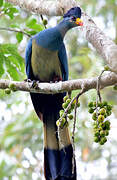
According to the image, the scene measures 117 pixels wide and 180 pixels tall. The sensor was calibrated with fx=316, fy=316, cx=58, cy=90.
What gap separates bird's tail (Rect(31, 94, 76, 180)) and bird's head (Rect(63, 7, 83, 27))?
2.61 feet

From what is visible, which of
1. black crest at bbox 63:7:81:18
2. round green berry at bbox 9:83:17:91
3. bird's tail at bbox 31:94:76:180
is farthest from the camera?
bird's tail at bbox 31:94:76:180

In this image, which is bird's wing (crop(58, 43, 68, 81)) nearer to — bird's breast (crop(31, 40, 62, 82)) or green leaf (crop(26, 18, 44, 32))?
bird's breast (crop(31, 40, 62, 82))

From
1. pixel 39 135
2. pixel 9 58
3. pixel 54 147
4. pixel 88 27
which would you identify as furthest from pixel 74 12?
pixel 39 135

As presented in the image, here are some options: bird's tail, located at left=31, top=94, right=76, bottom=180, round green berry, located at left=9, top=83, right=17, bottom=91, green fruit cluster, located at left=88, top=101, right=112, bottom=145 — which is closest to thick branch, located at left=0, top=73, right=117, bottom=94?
round green berry, located at left=9, top=83, right=17, bottom=91

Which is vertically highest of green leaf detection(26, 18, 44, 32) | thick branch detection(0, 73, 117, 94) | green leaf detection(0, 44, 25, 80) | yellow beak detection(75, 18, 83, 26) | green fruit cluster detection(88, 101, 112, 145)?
green leaf detection(26, 18, 44, 32)

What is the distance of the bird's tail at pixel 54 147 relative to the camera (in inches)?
103

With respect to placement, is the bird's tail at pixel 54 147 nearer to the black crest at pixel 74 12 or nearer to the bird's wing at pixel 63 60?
the bird's wing at pixel 63 60

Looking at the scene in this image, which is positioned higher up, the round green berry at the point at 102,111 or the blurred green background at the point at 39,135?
the blurred green background at the point at 39,135

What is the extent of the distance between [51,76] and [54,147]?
77 cm

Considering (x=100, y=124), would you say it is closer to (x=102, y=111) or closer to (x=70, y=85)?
(x=102, y=111)

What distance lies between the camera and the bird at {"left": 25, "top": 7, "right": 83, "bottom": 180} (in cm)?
271

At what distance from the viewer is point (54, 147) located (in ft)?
9.54

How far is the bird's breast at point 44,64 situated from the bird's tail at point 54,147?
0.74 feet

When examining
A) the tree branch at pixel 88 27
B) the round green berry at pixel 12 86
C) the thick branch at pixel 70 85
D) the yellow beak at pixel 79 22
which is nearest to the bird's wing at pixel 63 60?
the yellow beak at pixel 79 22
